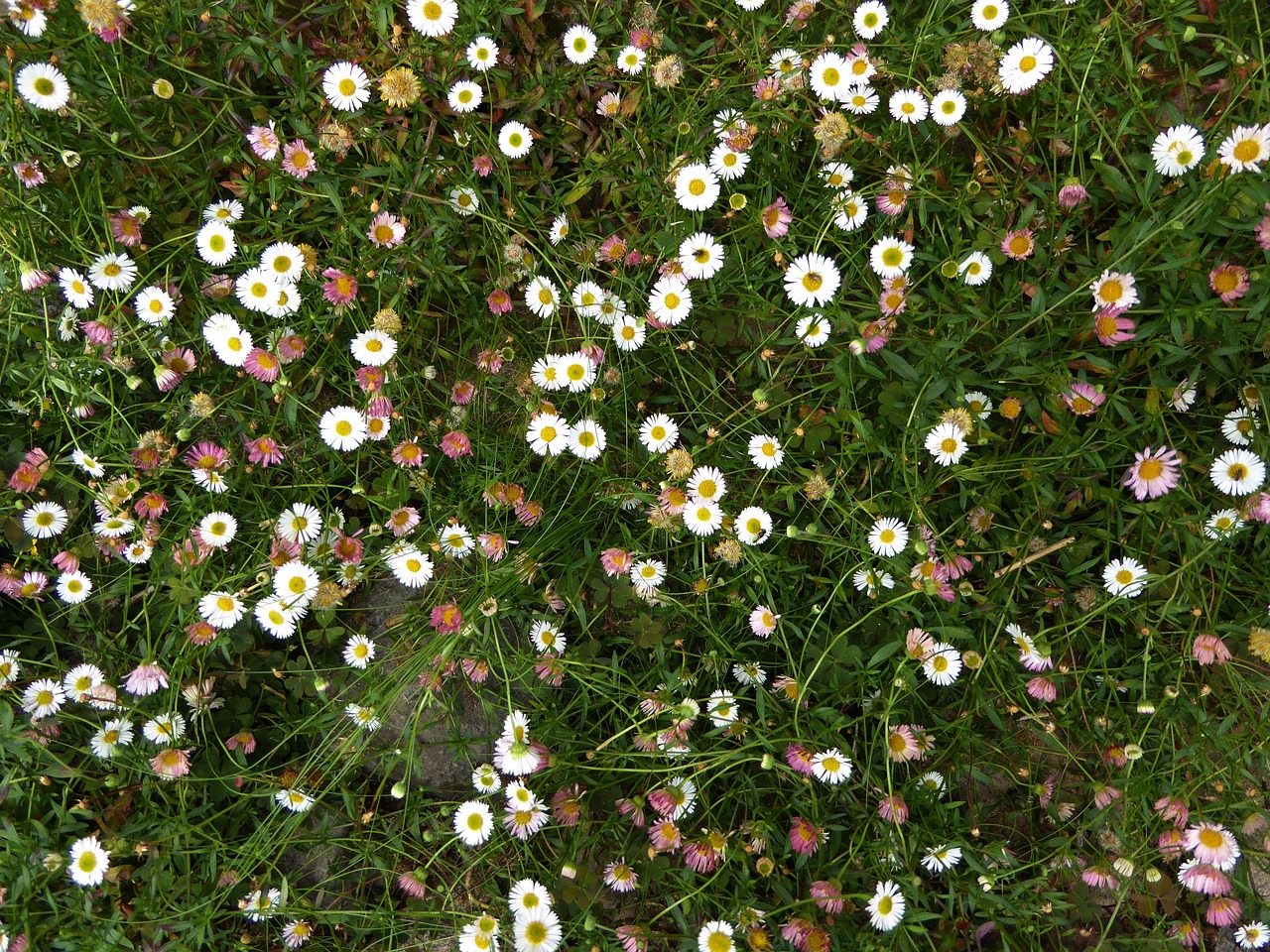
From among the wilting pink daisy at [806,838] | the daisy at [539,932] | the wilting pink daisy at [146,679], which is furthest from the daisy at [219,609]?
the wilting pink daisy at [806,838]

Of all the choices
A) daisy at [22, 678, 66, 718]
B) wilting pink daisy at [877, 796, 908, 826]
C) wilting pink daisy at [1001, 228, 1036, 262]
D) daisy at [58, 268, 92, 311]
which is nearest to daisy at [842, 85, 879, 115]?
wilting pink daisy at [1001, 228, 1036, 262]

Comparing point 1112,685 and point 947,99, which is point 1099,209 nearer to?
point 947,99

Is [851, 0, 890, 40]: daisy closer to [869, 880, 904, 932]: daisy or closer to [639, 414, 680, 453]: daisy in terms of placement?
[639, 414, 680, 453]: daisy

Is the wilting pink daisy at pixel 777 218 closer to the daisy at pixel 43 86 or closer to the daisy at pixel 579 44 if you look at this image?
the daisy at pixel 579 44

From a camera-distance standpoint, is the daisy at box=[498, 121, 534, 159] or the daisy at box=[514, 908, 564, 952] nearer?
the daisy at box=[514, 908, 564, 952]

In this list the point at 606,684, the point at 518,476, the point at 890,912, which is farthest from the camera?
the point at 518,476

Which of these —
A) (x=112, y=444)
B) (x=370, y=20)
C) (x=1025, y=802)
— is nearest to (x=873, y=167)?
(x=370, y=20)

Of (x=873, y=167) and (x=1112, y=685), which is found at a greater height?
(x=873, y=167)
